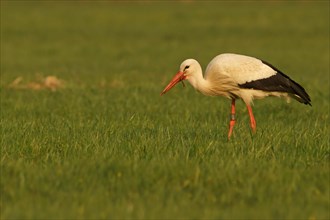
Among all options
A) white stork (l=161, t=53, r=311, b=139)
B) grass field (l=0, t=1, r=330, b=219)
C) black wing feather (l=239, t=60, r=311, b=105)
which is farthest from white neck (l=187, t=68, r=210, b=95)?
black wing feather (l=239, t=60, r=311, b=105)

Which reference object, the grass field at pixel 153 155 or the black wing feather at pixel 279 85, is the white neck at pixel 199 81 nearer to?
the grass field at pixel 153 155

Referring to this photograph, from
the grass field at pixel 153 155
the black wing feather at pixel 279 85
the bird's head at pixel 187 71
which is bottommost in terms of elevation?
the grass field at pixel 153 155

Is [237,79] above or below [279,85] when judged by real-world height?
above

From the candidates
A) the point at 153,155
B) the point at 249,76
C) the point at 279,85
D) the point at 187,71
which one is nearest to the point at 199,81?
the point at 187,71

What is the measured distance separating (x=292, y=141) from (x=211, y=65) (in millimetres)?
2507

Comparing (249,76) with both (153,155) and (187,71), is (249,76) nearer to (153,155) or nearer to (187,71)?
(187,71)

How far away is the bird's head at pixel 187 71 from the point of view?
11.1 meters

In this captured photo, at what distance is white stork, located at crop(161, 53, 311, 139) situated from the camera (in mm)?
11211

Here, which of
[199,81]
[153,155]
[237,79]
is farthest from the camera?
[237,79]

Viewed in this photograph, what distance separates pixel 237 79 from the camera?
11.4 m

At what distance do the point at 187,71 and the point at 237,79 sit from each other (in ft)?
2.56

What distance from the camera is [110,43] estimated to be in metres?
40.1

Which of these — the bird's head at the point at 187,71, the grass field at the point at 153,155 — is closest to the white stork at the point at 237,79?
the bird's head at the point at 187,71

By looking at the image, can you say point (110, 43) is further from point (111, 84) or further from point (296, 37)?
point (111, 84)
